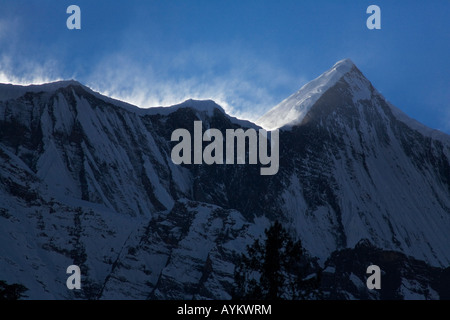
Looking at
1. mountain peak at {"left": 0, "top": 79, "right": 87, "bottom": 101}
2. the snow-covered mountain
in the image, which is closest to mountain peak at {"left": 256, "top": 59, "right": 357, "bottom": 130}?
the snow-covered mountain

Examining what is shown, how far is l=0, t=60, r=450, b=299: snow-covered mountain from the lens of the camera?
117750 mm

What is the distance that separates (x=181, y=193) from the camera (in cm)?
15275

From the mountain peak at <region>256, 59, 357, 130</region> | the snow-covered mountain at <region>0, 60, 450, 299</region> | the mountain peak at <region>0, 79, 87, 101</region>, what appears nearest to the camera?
the snow-covered mountain at <region>0, 60, 450, 299</region>

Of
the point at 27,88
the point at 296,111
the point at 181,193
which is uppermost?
the point at 296,111

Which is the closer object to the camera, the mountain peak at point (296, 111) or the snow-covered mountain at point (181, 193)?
the snow-covered mountain at point (181, 193)

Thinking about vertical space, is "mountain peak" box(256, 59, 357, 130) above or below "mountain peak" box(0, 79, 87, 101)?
above

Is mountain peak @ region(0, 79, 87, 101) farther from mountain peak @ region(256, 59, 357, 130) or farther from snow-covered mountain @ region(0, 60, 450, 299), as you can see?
mountain peak @ region(256, 59, 357, 130)

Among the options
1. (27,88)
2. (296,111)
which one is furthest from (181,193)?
(296,111)

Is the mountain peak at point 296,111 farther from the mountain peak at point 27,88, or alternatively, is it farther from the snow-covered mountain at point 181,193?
the mountain peak at point 27,88

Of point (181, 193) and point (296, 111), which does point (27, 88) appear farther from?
point (296, 111)

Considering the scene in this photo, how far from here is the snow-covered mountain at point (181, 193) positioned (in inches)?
4636

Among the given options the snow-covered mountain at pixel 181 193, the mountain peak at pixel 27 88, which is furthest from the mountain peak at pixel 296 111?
the mountain peak at pixel 27 88
